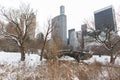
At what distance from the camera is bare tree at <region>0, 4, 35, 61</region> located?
23.5 metres

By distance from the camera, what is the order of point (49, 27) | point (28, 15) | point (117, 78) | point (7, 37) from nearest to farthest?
point (117, 78) < point (7, 37) < point (28, 15) < point (49, 27)

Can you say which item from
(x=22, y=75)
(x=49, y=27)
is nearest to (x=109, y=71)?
(x=22, y=75)

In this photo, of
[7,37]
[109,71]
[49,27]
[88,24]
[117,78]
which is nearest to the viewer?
[117,78]

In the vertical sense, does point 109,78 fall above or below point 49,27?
below

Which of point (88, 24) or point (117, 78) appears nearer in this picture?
point (117, 78)

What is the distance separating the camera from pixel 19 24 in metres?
A: 25.2

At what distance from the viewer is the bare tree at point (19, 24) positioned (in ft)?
77.1

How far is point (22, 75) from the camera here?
19.4 ft

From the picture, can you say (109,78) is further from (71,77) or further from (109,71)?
(71,77)

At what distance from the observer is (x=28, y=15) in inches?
1009

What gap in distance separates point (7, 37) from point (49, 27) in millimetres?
6892

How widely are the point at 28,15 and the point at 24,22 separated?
1.22 metres

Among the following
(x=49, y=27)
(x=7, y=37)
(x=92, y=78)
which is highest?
(x=49, y=27)

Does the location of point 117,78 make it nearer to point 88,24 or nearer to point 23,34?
point 23,34
